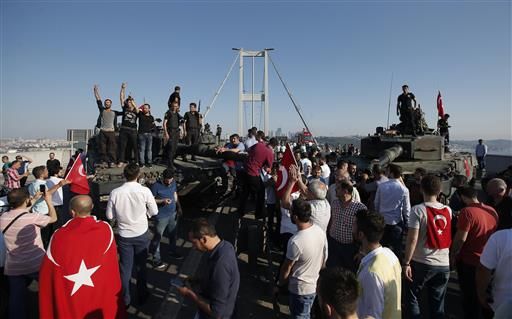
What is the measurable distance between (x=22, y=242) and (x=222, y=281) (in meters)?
2.51

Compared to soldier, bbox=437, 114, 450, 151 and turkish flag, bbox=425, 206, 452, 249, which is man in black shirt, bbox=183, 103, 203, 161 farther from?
soldier, bbox=437, 114, 450, 151

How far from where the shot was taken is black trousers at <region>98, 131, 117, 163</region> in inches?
332

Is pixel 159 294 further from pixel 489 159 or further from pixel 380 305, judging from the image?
pixel 489 159

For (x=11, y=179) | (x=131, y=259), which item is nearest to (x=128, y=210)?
(x=131, y=259)

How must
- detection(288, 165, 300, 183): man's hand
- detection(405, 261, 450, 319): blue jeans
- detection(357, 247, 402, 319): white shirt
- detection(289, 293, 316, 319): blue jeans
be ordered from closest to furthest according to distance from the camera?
detection(357, 247, 402, 319): white shirt → detection(289, 293, 316, 319): blue jeans → detection(405, 261, 450, 319): blue jeans → detection(288, 165, 300, 183): man's hand

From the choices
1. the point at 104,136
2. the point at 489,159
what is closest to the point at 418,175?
the point at 104,136

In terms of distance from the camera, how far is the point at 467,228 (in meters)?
3.81

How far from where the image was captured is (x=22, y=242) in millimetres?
3674

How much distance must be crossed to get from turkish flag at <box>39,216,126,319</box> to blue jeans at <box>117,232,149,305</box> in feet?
3.38

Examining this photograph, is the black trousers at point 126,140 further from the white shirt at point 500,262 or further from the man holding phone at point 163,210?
the white shirt at point 500,262

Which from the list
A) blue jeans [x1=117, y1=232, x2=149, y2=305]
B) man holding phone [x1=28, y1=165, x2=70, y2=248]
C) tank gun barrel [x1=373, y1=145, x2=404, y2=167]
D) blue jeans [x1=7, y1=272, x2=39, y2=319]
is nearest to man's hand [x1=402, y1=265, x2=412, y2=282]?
blue jeans [x1=117, y1=232, x2=149, y2=305]

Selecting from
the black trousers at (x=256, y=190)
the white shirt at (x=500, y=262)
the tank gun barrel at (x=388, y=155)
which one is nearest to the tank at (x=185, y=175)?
the black trousers at (x=256, y=190)

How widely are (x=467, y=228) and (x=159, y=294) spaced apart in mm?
4154

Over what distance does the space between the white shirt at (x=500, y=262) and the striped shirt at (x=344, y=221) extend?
1525mm
